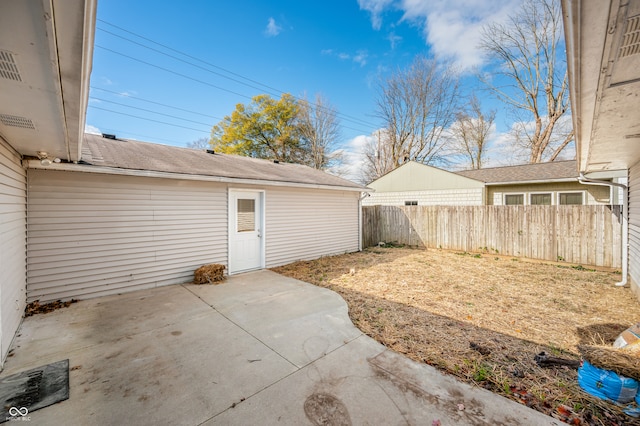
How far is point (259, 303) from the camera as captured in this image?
4438 millimetres

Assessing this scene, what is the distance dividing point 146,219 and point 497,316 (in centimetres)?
635

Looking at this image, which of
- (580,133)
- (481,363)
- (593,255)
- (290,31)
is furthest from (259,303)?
(290,31)

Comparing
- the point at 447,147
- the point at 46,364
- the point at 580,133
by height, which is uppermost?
the point at 447,147

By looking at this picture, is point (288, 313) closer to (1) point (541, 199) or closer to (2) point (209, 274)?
(2) point (209, 274)

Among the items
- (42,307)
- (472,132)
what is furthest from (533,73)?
(42,307)

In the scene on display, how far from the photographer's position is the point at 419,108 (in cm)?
1977

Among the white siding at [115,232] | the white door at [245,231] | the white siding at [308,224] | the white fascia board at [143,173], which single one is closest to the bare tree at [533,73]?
the white siding at [308,224]

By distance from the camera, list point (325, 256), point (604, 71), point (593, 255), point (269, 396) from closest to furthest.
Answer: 1. point (604, 71)
2. point (269, 396)
3. point (593, 255)
4. point (325, 256)

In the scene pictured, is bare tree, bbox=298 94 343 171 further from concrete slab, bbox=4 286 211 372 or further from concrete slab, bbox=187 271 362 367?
concrete slab, bbox=4 286 211 372

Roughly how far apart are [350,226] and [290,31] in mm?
10608

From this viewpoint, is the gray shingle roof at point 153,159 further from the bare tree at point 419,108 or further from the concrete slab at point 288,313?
the bare tree at point 419,108

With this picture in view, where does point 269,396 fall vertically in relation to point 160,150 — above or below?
below

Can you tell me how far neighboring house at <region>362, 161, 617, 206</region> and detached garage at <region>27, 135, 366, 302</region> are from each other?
8.07m

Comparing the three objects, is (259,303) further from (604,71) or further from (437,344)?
(604,71)
